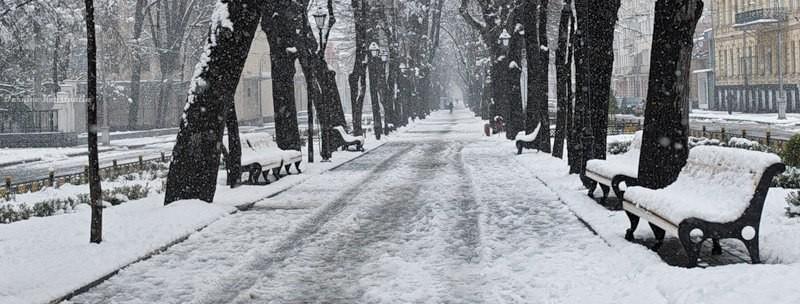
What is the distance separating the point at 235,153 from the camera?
18750 mm

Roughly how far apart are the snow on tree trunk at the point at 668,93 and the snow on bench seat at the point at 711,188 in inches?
48.6

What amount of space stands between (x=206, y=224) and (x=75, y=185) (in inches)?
344

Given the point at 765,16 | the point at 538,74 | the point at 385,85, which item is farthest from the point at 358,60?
the point at 765,16

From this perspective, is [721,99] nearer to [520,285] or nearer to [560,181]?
[560,181]

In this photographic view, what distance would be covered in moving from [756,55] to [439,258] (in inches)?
2222

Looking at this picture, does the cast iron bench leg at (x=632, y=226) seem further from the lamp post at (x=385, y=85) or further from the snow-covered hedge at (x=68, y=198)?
the lamp post at (x=385, y=85)

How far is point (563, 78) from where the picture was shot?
23.2 meters

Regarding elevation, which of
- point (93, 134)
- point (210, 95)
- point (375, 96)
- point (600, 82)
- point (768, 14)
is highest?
point (768, 14)

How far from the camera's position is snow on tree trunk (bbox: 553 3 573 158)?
2194cm

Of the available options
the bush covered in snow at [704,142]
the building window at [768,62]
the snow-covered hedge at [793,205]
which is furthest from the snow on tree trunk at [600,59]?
the building window at [768,62]

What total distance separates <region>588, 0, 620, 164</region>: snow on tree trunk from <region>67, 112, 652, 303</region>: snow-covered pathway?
5.24 feet

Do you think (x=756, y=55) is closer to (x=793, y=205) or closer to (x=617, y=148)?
(x=617, y=148)

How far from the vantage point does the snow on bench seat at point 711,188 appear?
8.35 metres

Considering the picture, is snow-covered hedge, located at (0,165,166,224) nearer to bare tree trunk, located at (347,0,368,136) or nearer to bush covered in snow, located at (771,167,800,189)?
bush covered in snow, located at (771,167,800,189)
